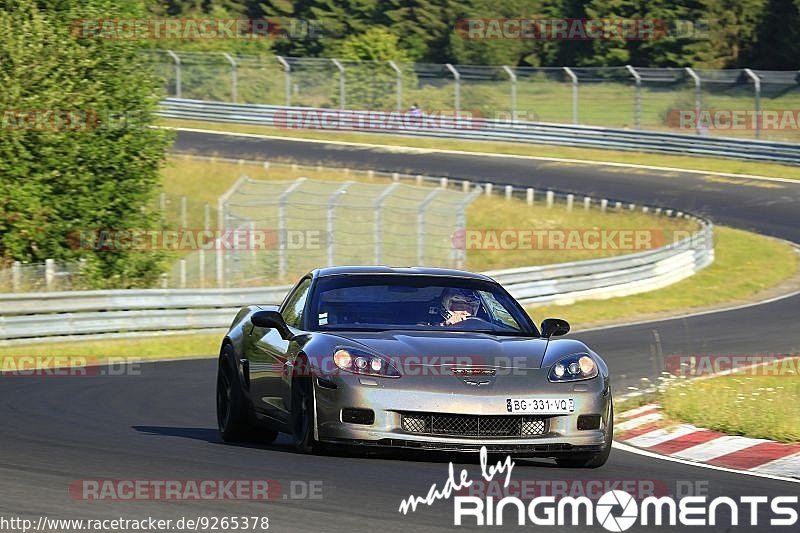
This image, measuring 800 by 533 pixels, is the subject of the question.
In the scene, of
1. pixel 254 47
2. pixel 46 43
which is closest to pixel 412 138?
pixel 254 47

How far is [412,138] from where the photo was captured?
5144 cm

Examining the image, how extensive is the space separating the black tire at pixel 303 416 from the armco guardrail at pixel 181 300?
12.3 m

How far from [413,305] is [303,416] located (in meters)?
1.41

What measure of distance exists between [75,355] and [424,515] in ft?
45.3

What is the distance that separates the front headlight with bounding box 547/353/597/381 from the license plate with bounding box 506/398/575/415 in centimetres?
16

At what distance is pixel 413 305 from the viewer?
9844 millimetres

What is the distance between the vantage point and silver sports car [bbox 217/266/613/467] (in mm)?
8453

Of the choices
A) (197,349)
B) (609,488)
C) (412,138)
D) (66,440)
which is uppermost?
(609,488)

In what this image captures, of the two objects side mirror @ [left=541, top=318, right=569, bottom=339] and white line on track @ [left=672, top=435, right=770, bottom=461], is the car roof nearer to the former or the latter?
side mirror @ [left=541, top=318, right=569, bottom=339]

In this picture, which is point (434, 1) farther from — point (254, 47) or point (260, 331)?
point (260, 331)

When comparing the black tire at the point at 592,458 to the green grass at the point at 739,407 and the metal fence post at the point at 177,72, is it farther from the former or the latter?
the metal fence post at the point at 177,72
